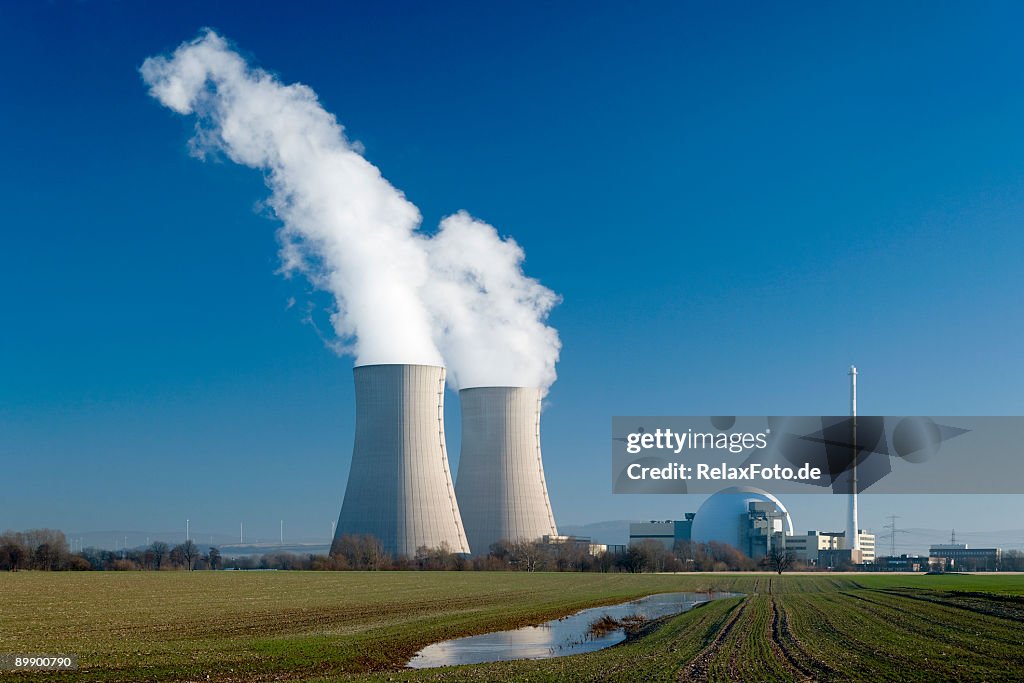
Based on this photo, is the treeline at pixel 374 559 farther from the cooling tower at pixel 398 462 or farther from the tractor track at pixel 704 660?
the tractor track at pixel 704 660

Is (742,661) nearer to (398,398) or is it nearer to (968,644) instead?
(968,644)

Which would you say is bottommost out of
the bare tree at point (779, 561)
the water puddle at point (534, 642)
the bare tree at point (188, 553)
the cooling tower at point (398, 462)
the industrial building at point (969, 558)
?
the industrial building at point (969, 558)

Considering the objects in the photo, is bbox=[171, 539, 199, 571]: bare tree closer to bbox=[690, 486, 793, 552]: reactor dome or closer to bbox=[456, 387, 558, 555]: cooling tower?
bbox=[456, 387, 558, 555]: cooling tower

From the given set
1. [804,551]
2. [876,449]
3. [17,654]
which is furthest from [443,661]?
[804,551]

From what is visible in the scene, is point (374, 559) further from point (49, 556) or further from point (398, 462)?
point (49, 556)

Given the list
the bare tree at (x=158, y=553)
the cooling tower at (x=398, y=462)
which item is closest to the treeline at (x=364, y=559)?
the bare tree at (x=158, y=553)
